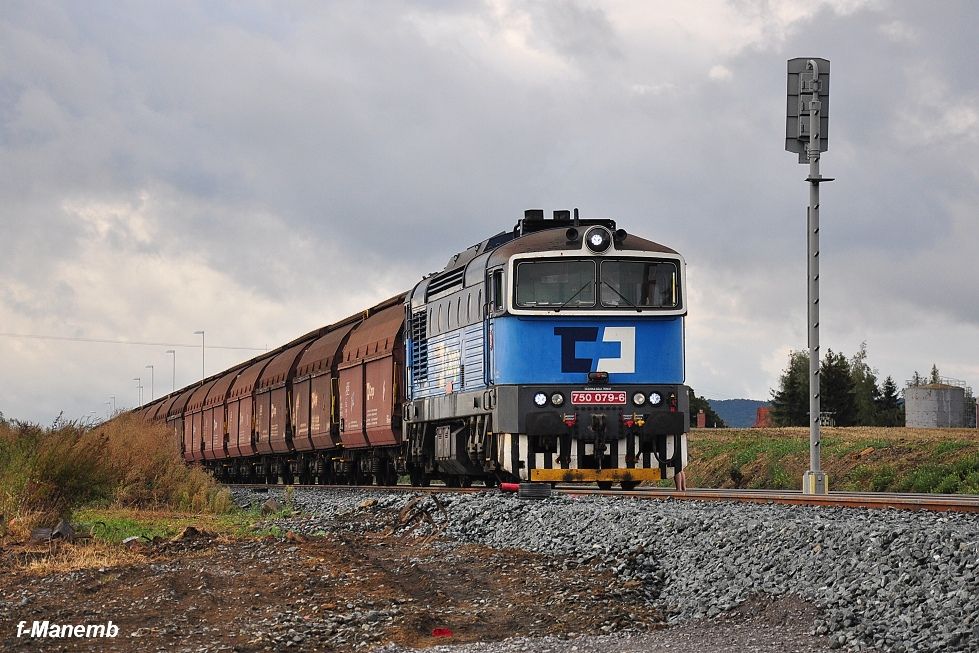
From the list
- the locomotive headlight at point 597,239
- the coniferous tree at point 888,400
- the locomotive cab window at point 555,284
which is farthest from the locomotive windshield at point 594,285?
the coniferous tree at point 888,400

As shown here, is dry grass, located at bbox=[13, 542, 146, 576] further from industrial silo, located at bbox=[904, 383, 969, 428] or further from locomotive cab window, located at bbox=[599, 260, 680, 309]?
industrial silo, located at bbox=[904, 383, 969, 428]

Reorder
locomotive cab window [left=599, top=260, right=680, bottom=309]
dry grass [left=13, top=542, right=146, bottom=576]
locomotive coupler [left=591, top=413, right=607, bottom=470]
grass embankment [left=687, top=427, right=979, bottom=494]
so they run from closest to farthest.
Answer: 1. dry grass [left=13, top=542, right=146, bottom=576]
2. locomotive coupler [left=591, top=413, right=607, bottom=470]
3. locomotive cab window [left=599, top=260, right=680, bottom=309]
4. grass embankment [left=687, top=427, right=979, bottom=494]

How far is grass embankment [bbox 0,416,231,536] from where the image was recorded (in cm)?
1919

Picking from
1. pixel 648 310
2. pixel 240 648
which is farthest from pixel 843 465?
pixel 240 648

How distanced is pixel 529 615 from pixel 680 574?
54.2 inches

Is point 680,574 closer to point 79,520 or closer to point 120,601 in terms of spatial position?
point 120,601

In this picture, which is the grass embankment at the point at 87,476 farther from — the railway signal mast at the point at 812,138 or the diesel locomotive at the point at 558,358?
the railway signal mast at the point at 812,138

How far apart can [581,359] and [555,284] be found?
114cm

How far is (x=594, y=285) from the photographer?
749 inches

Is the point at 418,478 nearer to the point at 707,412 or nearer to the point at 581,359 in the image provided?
the point at 581,359

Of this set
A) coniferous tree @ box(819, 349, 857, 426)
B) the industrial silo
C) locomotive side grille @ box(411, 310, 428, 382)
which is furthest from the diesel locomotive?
coniferous tree @ box(819, 349, 857, 426)

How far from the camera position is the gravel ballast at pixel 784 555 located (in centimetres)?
817

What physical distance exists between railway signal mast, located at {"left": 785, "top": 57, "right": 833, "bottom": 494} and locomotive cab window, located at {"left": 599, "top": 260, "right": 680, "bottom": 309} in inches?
105

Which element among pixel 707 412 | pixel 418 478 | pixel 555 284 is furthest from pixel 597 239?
pixel 707 412
